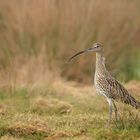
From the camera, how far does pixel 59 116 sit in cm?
1036

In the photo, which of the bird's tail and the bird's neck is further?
the bird's neck

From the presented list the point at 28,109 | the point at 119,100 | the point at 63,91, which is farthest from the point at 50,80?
the point at 119,100

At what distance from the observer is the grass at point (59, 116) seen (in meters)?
8.54

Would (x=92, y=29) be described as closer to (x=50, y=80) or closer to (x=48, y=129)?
(x=50, y=80)

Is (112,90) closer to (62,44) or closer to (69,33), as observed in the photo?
(62,44)

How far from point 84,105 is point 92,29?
4651mm

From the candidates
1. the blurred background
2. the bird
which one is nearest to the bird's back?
the bird

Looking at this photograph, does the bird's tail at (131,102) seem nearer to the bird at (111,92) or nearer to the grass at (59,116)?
the bird at (111,92)

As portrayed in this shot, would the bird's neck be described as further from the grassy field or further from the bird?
the grassy field

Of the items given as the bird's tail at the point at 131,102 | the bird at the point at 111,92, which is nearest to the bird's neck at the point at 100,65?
the bird at the point at 111,92

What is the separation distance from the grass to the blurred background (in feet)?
7.89

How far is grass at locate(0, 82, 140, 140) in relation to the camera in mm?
8539

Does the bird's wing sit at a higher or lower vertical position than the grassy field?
lower

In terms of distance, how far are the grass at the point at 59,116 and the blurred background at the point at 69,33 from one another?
2.41 metres
